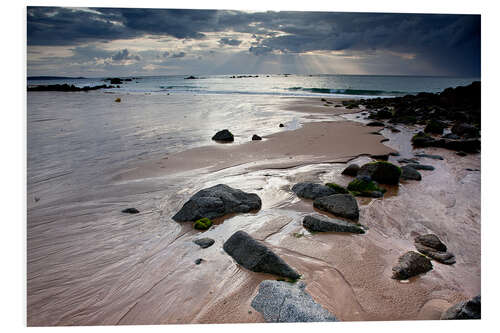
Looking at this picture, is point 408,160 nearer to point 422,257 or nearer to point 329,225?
point 329,225

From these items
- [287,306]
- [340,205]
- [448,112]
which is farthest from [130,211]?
[448,112]

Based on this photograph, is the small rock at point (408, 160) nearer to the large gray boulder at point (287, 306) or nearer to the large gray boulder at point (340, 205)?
the large gray boulder at point (340, 205)

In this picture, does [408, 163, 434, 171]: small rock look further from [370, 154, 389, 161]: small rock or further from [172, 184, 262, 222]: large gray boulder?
[172, 184, 262, 222]: large gray boulder

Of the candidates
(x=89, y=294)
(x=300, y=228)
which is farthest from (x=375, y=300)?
(x=89, y=294)

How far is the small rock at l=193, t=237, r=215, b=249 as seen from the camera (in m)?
3.84

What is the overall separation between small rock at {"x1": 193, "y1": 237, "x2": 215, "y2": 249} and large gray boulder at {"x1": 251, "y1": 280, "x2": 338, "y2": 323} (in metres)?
1.11

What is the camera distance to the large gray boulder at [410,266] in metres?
3.39

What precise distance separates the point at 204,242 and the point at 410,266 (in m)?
2.53

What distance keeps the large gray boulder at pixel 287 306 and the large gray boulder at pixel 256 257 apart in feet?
1.01

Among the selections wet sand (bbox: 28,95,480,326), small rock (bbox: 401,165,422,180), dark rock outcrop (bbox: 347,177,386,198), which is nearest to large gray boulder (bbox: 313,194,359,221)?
wet sand (bbox: 28,95,480,326)

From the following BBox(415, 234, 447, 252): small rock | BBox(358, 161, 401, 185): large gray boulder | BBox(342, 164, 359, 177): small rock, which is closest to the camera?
BBox(415, 234, 447, 252): small rock

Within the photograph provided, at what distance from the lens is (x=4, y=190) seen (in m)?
3.46

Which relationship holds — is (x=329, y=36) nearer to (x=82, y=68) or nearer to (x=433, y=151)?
(x=82, y=68)

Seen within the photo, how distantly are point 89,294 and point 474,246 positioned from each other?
16.1 feet
